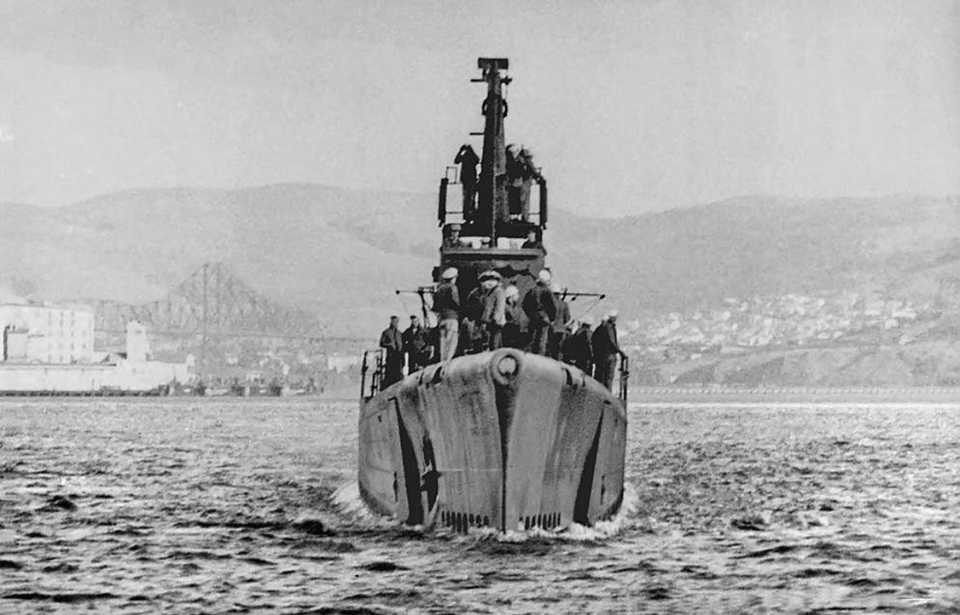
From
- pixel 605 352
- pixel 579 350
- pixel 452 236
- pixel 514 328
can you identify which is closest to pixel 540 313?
pixel 514 328

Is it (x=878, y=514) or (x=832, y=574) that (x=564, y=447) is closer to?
(x=832, y=574)

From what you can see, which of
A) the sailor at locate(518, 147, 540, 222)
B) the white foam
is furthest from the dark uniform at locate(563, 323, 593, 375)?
the sailor at locate(518, 147, 540, 222)

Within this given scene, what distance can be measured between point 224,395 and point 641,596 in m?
167

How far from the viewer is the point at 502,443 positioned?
2391 cm

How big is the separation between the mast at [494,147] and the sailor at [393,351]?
3670 mm

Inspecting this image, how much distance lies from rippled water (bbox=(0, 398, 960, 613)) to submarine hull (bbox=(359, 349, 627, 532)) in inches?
20.6

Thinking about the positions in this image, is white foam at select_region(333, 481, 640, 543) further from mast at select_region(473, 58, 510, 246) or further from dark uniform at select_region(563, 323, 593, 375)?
mast at select_region(473, 58, 510, 246)

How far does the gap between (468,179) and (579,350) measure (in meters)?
6.26

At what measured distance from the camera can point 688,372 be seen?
156500 mm

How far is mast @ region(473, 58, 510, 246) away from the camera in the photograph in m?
32.4

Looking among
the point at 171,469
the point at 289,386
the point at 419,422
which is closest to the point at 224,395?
the point at 289,386

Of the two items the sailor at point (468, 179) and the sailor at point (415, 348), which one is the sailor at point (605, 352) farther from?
the sailor at point (468, 179)

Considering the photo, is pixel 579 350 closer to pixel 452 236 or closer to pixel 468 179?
pixel 452 236

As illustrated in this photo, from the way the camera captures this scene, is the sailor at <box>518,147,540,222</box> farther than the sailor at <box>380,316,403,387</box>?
Yes
